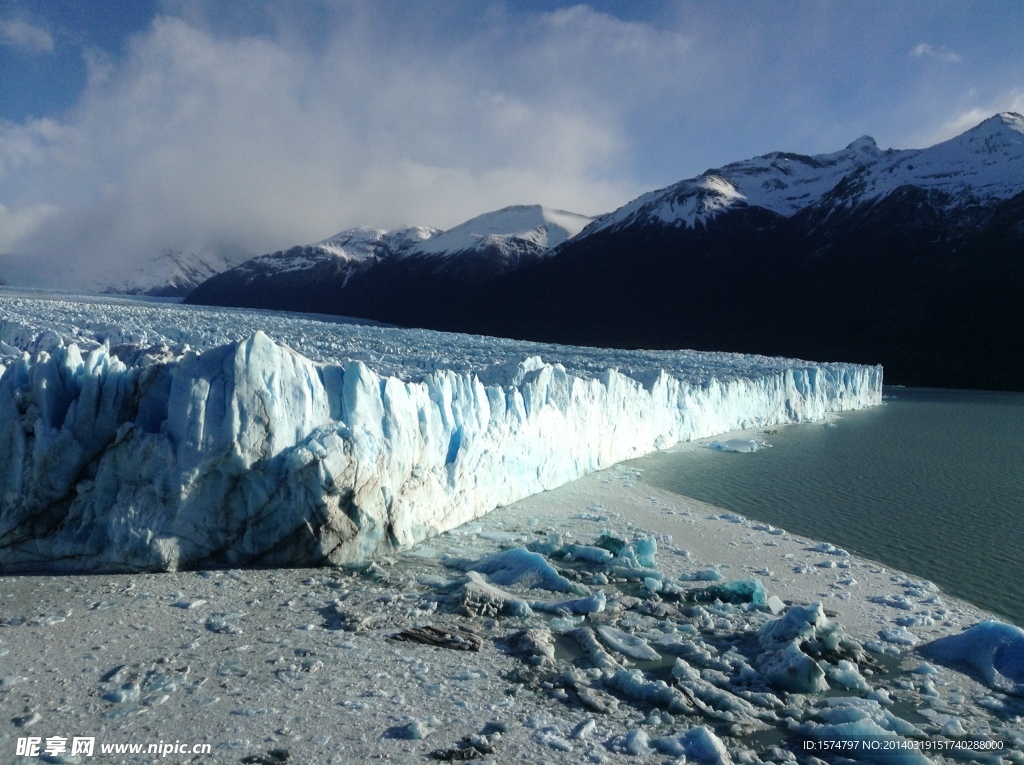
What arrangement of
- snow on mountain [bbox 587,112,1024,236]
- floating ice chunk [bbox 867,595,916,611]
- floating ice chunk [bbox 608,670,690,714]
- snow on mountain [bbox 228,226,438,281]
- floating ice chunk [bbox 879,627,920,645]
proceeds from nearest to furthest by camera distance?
floating ice chunk [bbox 608,670,690,714]
floating ice chunk [bbox 879,627,920,645]
floating ice chunk [bbox 867,595,916,611]
snow on mountain [bbox 587,112,1024,236]
snow on mountain [bbox 228,226,438,281]

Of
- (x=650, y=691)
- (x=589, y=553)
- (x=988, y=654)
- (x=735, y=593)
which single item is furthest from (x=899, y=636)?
(x=589, y=553)

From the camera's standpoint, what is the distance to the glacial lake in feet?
21.8

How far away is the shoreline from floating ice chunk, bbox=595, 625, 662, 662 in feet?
0.47

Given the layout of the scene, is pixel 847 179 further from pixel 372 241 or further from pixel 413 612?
pixel 413 612

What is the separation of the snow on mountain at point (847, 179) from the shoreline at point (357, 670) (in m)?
54.9

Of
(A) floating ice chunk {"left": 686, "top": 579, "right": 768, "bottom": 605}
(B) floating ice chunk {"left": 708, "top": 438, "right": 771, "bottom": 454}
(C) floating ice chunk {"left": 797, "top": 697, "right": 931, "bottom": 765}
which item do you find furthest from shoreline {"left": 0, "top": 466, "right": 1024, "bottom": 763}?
(B) floating ice chunk {"left": 708, "top": 438, "right": 771, "bottom": 454}

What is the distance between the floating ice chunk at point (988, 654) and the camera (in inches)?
164

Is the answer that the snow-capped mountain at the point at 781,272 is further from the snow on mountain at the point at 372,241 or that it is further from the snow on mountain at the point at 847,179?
the snow on mountain at the point at 372,241

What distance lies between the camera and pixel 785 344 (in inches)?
1710

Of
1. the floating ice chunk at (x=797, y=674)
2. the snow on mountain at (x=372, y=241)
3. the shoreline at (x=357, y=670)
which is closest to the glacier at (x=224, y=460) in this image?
the shoreline at (x=357, y=670)

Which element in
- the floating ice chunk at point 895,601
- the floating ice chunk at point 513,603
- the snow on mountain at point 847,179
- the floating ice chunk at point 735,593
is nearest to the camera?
the floating ice chunk at point 513,603

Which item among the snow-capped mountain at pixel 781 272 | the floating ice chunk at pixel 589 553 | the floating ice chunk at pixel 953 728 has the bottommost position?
the floating ice chunk at pixel 953 728

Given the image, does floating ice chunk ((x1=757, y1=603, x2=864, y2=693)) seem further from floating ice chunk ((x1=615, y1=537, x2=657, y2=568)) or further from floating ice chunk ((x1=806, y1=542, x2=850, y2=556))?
floating ice chunk ((x1=806, y1=542, x2=850, y2=556))

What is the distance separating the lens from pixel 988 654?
14.2 ft
